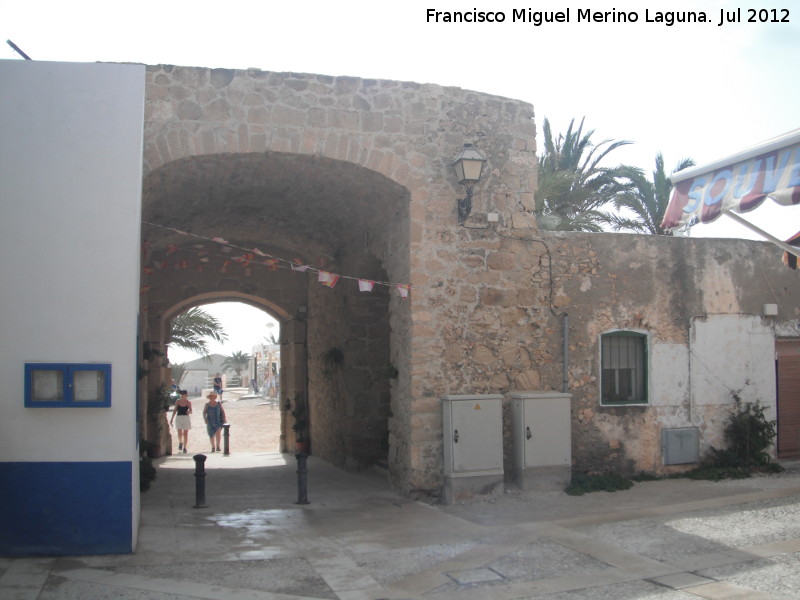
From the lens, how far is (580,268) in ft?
31.6

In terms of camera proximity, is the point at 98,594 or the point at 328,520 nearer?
the point at 98,594

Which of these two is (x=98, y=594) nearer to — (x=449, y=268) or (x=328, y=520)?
(x=328, y=520)

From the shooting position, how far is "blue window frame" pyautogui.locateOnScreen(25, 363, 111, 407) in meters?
6.27

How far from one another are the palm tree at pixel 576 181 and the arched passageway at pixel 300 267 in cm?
573

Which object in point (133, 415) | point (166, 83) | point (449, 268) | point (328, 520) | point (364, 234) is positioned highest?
point (166, 83)

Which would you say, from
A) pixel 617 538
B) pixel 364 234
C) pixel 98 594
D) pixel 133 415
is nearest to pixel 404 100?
pixel 364 234

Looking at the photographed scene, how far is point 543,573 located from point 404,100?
5.65 meters

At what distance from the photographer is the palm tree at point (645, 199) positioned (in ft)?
56.4

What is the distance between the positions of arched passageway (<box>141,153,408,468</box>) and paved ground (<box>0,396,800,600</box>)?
239cm

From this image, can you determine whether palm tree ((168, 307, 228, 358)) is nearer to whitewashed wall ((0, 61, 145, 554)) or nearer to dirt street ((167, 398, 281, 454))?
dirt street ((167, 398, 281, 454))

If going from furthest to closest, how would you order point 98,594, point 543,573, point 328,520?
1. point 328,520
2. point 543,573
3. point 98,594

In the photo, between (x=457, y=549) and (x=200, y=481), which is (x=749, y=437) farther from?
(x=200, y=481)

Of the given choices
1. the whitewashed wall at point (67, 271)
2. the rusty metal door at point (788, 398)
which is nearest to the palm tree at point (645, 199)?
the rusty metal door at point (788, 398)

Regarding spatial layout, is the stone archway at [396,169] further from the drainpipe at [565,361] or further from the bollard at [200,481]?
the bollard at [200,481]
